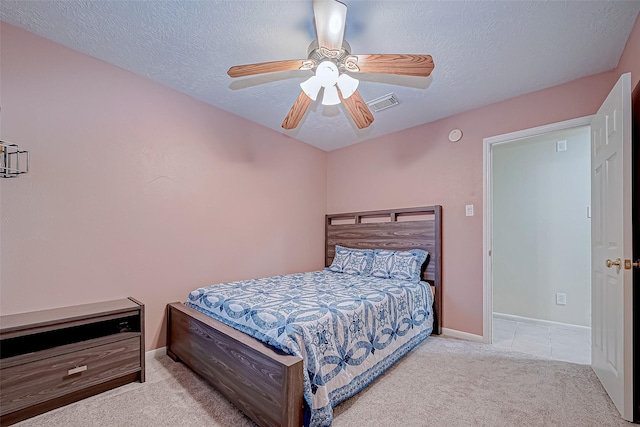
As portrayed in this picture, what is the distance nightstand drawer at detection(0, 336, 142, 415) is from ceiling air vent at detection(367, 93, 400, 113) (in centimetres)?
292

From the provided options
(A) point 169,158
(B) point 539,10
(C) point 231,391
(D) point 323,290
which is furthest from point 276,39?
(C) point 231,391

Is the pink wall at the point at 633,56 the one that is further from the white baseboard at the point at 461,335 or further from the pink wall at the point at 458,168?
the white baseboard at the point at 461,335

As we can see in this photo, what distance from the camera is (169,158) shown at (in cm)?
272

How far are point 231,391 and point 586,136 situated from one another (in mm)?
4490

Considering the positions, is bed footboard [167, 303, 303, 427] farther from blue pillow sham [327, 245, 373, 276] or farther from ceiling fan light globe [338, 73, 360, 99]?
blue pillow sham [327, 245, 373, 276]

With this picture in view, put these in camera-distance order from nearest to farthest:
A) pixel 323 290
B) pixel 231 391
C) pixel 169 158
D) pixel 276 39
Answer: pixel 231 391 → pixel 276 39 → pixel 323 290 → pixel 169 158

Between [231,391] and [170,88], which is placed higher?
[170,88]

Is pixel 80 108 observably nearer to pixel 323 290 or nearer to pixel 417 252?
pixel 323 290

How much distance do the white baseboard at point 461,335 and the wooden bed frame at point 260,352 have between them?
0.09 meters

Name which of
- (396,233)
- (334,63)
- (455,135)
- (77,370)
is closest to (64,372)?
(77,370)

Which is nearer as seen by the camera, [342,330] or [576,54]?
[342,330]

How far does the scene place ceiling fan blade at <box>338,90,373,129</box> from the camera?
217cm

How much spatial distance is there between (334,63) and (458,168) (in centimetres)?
199

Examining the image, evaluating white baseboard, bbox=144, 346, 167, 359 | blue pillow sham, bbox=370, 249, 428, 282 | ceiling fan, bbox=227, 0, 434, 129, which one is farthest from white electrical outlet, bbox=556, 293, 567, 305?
white baseboard, bbox=144, 346, 167, 359
